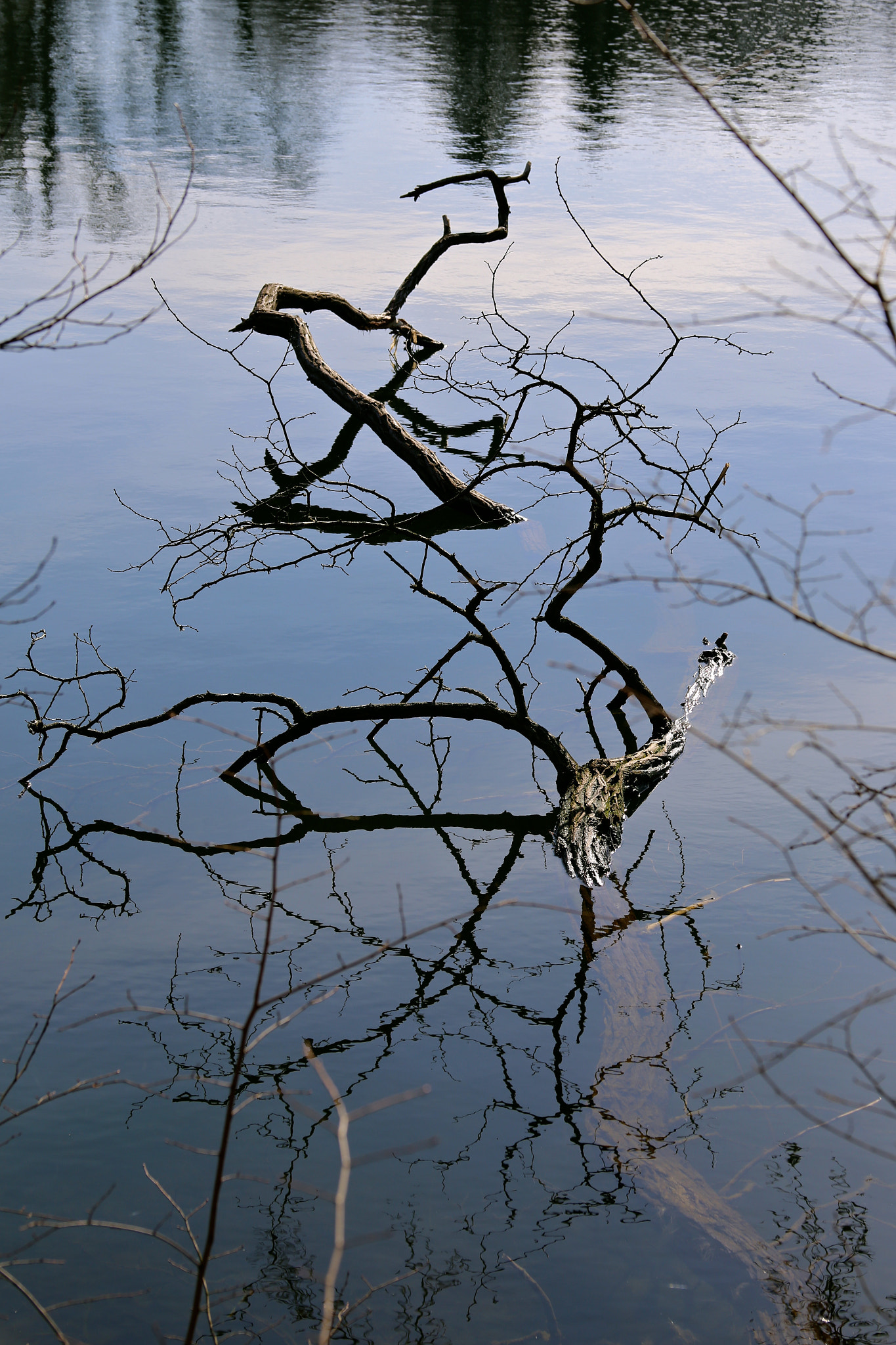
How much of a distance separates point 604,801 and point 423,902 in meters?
0.88

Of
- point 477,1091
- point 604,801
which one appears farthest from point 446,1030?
point 604,801

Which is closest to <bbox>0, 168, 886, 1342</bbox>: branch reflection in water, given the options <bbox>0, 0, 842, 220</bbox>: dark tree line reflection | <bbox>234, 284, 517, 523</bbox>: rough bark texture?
<bbox>234, 284, 517, 523</bbox>: rough bark texture

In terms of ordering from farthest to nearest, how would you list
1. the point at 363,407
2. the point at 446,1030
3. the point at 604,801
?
the point at 363,407 < the point at 604,801 < the point at 446,1030

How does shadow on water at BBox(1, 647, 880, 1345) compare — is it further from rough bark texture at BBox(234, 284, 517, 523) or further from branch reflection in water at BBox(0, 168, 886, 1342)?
rough bark texture at BBox(234, 284, 517, 523)

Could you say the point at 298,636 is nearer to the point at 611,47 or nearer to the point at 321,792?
the point at 321,792

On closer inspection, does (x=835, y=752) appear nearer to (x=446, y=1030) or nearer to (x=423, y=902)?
(x=423, y=902)

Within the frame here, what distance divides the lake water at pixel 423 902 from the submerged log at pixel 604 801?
3.6 inches

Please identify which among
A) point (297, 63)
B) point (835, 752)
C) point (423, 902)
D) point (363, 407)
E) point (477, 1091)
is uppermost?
point (297, 63)

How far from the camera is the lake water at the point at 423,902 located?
3363 mm

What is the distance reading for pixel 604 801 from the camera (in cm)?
512

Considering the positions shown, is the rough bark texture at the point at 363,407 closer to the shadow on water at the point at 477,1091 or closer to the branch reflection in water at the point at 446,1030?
the branch reflection in water at the point at 446,1030

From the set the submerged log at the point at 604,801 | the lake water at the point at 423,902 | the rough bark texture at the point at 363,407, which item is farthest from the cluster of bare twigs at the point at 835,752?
the rough bark texture at the point at 363,407

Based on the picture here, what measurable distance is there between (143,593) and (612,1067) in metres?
4.44

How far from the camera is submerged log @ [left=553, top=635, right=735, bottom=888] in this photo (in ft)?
16.4
